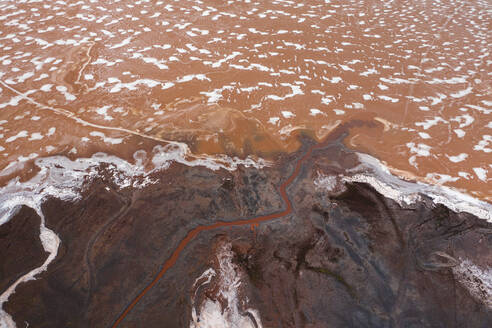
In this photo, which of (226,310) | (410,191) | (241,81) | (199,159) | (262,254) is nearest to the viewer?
(226,310)

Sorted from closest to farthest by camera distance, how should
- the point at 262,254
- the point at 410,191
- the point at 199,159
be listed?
the point at 262,254 → the point at 410,191 → the point at 199,159

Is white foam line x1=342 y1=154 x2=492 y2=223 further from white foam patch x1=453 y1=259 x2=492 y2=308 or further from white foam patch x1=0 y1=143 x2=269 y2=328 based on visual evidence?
white foam patch x1=0 y1=143 x2=269 y2=328

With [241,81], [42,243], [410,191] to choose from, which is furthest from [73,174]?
[410,191]

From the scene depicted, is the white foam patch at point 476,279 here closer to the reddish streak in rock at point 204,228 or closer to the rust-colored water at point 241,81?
the rust-colored water at point 241,81

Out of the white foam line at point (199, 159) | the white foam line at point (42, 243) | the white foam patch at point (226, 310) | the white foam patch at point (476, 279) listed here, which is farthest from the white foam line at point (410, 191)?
the white foam line at point (42, 243)

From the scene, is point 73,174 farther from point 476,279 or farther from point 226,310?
point 476,279

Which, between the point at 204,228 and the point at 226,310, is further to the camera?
the point at 204,228

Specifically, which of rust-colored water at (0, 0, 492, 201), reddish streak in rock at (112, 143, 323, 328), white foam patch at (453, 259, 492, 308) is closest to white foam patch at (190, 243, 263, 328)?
reddish streak in rock at (112, 143, 323, 328)

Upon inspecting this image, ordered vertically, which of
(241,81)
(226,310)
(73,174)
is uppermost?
(241,81)
